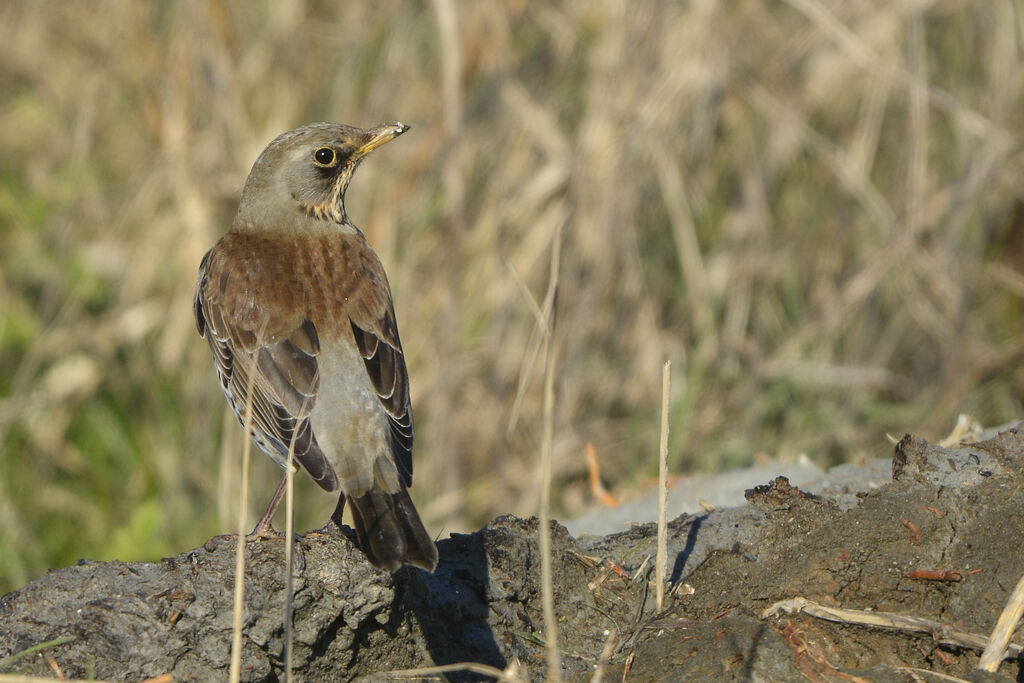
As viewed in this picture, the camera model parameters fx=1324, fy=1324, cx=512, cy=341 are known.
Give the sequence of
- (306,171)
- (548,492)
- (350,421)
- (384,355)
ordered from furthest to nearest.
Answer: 1. (306,171)
2. (384,355)
3. (350,421)
4. (548,492)

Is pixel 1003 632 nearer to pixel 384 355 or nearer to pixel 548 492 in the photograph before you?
pixel 548 492

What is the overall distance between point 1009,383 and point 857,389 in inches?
33.2

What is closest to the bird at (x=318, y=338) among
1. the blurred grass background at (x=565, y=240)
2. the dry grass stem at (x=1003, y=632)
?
the dry grass stem at (x=1003, y=632)

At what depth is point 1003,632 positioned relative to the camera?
3000 millimetres

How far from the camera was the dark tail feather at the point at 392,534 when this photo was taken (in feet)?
10.5

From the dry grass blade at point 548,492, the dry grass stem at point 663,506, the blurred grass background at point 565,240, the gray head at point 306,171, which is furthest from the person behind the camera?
the blurred grass background at point 565,240

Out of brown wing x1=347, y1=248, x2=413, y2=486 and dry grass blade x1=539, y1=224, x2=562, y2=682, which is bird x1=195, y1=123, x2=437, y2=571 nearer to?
brown wing x1=347, y1=248, x2=413, y2=486

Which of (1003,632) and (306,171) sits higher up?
(306,171)

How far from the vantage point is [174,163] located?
7.50 m

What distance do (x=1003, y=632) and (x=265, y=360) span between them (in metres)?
2.38

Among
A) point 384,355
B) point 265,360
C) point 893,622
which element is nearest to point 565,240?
point 384,355

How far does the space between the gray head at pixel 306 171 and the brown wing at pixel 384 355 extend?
1.48ft

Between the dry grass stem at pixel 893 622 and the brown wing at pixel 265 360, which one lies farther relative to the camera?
the brown wing at pixel 265 360

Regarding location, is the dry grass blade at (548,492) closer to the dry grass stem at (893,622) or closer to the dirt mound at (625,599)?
the dirt mound at (625,599)
